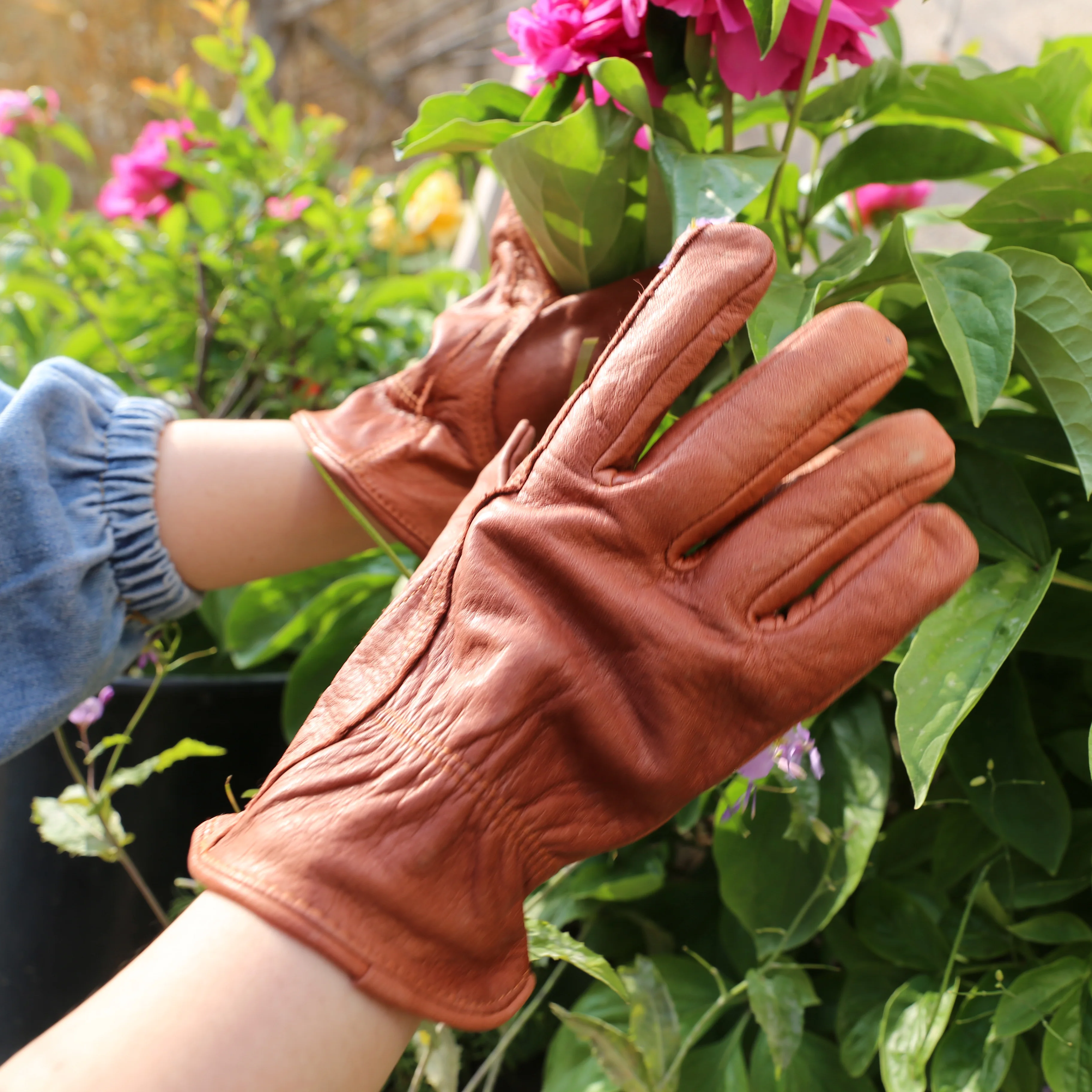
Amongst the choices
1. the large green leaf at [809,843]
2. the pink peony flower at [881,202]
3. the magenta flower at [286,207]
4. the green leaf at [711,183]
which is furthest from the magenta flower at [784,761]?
the magenta flower at [286,207]

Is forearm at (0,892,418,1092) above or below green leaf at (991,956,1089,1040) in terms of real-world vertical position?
above

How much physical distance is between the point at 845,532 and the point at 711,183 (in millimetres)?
213

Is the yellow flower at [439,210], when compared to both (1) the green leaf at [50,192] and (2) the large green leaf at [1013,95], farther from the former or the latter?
(2) the large green leaf at [1013,95]

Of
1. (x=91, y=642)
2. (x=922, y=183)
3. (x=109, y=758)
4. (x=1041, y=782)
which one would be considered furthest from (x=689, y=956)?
(x=922, y=183)

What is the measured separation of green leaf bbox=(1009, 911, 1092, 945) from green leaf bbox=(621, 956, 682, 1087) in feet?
0.75

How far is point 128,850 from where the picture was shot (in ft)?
2.69

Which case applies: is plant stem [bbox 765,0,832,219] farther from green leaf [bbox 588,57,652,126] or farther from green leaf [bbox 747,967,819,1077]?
green leaf [bbox 747,967,819,1077]

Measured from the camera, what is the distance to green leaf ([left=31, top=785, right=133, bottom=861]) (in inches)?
22.5

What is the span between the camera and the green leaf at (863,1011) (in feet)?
1.79

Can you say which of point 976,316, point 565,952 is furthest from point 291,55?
point 565,952

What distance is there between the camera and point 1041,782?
0.52 meters

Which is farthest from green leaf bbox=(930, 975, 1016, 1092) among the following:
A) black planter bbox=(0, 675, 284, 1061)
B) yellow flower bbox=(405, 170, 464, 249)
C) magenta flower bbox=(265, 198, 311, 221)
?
yellow flower bbox=(405, 170, 464, 249)

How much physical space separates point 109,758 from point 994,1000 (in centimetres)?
84

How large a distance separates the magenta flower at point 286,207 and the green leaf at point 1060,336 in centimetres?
91
